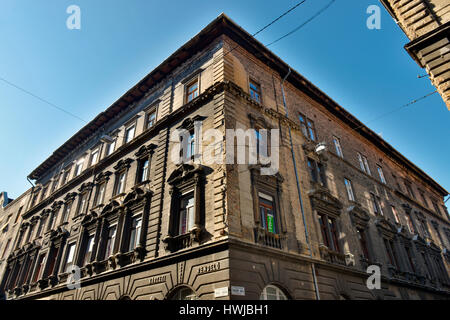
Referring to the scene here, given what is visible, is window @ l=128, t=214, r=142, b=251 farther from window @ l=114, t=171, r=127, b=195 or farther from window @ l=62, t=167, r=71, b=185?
window @ l=62, t=167, r=71, b=185

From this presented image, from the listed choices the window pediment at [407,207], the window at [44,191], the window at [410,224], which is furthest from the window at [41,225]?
the window pediment at [407,207]

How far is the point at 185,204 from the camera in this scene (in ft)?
41.1

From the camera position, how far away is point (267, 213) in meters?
12.1

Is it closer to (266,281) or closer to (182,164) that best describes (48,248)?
(182,164)

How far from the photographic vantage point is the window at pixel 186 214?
1178 cm

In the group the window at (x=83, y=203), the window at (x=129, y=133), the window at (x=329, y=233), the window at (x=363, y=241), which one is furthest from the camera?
the window at (x=129, y=133)

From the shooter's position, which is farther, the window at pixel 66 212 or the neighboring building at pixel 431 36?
the window at pixel 66 212

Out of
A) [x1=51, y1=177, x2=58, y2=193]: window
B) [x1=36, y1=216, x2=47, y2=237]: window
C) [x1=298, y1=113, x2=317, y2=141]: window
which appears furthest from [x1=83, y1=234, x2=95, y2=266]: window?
[x1=298, y1=113, x2=317, y2=141]: window

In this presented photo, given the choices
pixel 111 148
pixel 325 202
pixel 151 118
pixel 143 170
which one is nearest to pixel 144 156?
pixel 143 170

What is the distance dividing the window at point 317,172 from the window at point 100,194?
13690mm

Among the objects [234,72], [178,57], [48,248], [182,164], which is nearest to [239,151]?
[182,164]

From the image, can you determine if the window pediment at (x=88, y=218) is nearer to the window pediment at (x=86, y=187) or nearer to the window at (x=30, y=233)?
the window pediment at (x=86, y=187)

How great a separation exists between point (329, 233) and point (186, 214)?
7913 millimetres

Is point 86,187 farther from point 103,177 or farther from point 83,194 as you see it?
point 103,177
